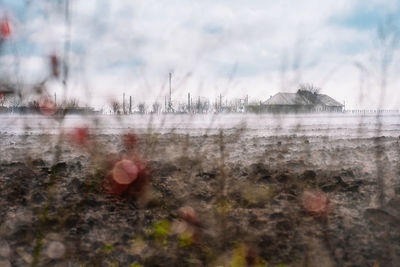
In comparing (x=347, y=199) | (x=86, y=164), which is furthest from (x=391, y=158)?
(x=86, y=164)

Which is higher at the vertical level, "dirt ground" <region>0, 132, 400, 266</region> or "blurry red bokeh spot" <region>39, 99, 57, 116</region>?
"blurry red bokeh spot" <region>39, 99, 57, 116</region>

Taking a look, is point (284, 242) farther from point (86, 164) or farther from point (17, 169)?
point (17, 169)

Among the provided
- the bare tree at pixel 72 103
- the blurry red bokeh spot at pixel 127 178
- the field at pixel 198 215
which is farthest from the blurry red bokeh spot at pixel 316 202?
the bare tree at pixel 72 103

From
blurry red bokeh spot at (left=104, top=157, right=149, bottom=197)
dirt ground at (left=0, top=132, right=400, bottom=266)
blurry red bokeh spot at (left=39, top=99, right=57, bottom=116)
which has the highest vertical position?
blurry red bokeh spot at (left=39, top=99, right=57, bottom=116)

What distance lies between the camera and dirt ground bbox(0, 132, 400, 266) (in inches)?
80.0

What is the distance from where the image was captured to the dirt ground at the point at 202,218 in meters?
2.03

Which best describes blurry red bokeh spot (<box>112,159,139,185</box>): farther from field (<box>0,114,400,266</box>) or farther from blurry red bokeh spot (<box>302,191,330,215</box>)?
blurry red bokeh spot (<box>302,191,330,215</box>)

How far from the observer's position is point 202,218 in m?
2.41

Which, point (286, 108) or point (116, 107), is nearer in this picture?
point (116, 107)

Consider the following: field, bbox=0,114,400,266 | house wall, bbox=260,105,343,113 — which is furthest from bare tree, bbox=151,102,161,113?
house wall, bbox=260,105,343,113

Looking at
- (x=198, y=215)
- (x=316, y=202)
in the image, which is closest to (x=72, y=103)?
(x=198, y=215)

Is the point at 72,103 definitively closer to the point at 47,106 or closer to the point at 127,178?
the point at 47,106

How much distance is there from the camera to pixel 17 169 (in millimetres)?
3355

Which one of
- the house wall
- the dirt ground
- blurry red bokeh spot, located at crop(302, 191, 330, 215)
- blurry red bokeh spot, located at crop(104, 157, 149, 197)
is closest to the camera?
the dirt ground
